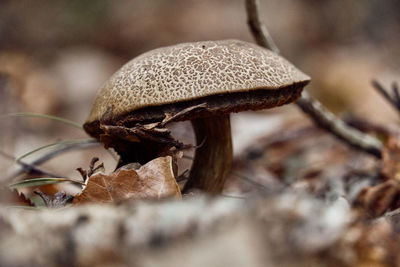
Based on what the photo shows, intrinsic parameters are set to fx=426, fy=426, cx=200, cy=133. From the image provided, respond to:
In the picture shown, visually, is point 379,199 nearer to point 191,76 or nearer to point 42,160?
point 191,76

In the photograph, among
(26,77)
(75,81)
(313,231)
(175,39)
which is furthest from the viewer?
(175,39)

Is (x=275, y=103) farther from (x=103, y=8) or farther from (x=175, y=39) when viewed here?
(x=103, y=8)

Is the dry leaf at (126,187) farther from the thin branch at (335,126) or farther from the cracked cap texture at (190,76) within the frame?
the thin branch at (335,126)

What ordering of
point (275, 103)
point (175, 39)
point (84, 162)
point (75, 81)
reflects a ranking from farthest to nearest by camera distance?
point (175, 39), point (75, 81), point (84, 162), point (275, 103)

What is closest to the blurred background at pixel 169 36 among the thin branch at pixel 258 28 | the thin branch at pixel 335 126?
the thin branch at pixel 335 126

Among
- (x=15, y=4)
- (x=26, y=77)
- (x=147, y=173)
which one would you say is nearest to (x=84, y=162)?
(x=26, y=77)

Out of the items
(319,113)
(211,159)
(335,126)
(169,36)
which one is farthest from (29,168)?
(169,36)

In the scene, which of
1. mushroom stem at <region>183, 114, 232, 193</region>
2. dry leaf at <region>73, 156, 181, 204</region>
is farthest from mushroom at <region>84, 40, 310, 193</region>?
mushroom stem at <region>183, 114, 232, 193</region>
